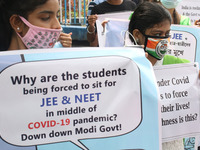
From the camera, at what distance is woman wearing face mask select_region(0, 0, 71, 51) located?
77.9 inches

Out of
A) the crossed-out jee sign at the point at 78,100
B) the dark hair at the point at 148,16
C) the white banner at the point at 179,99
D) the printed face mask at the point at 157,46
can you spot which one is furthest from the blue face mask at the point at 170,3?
the crossed-out jee sign at the point at 78,100

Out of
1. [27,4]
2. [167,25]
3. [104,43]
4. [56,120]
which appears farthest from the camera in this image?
[104,43]

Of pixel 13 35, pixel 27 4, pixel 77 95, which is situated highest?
pixel 27 4

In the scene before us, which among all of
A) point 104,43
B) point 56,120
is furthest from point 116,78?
point 104,43

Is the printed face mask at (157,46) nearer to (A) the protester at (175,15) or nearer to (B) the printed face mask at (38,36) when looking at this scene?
(B) the printed face mask at (38,36)

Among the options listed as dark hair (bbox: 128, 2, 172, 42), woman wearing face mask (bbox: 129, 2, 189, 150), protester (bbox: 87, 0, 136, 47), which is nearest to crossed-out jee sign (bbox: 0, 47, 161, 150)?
woman wearing face mask (bbox: 129, 2, 189, 150)

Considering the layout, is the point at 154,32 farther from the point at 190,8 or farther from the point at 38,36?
the point at 190,8

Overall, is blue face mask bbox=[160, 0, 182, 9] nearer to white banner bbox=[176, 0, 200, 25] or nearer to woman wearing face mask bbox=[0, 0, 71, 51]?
white banner bbox=[176, 0, 200, 25]

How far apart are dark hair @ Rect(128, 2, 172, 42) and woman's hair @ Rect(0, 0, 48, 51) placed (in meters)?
0.88

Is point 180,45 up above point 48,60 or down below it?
below

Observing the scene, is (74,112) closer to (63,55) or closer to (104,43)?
(63,55)

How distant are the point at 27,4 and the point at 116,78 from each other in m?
0.82

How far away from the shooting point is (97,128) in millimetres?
1575

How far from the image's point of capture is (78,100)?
1.55 m
